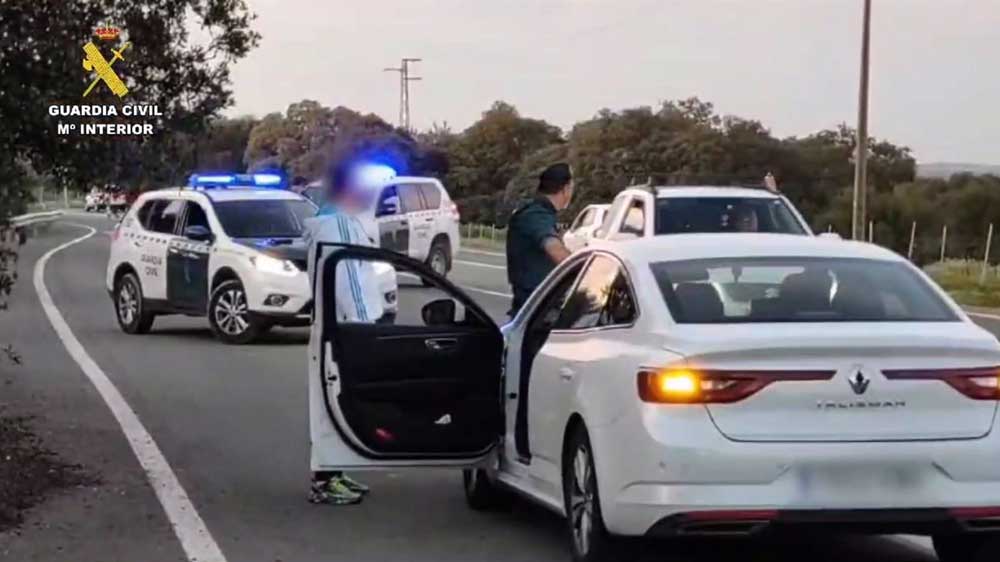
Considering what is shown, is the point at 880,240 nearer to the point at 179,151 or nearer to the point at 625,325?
the point at 179,151

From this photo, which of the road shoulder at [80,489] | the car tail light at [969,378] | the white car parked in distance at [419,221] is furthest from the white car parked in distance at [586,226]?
the car tail light at [969,378]

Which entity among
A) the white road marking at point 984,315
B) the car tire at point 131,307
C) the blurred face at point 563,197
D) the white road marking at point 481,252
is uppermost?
the blurred face at point 563,197

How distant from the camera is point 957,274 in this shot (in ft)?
122

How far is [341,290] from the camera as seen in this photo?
986 cm

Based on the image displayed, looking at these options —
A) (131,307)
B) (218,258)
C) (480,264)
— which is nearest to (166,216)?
(131,307)

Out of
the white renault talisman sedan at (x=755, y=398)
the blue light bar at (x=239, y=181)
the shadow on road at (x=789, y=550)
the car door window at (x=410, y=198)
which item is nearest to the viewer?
the white renault talisman sedan at (x=755, y=398)

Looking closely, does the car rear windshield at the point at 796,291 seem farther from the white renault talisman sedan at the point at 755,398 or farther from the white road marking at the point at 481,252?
the white road marking at the point at 481,252

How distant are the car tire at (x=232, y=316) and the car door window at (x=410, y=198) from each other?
1120 centimetres

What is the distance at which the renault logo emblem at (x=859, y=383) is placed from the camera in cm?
691

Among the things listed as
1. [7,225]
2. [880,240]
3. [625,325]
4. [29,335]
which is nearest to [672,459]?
[625,325]

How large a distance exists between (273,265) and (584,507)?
1257cm

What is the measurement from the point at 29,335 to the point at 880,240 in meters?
35.8

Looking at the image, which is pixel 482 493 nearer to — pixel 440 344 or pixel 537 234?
pixel 440 344

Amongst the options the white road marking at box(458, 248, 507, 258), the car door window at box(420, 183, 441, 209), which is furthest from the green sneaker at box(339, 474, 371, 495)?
the white road marking at box(458, 248, 507, 258)
